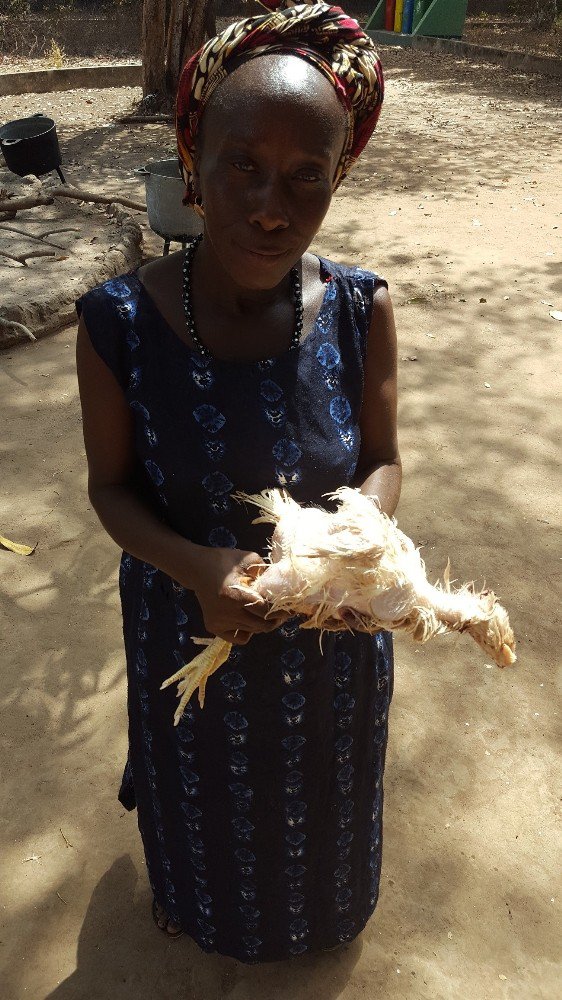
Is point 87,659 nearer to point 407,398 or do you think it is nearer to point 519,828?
point 519,828

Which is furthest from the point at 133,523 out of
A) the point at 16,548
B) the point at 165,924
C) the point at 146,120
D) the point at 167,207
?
the point at 146,120

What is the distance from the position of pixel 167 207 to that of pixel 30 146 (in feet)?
7.62

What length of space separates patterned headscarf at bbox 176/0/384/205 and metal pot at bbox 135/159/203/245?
14.5 ft

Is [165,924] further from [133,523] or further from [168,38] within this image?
[168,38]

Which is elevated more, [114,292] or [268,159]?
[268,159]

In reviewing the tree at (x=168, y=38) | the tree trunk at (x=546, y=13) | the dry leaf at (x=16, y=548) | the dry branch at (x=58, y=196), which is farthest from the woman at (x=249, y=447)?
the tree trunk at (x=546, y=13)

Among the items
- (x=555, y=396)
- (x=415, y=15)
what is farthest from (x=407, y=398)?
(x=415, y=15)

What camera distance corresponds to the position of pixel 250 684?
4.76ft

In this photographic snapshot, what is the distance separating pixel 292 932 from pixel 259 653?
0.77 m

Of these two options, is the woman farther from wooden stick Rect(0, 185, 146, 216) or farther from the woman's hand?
wooden stick Rect(0, 185, 146, 216)

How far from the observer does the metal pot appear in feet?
18.0

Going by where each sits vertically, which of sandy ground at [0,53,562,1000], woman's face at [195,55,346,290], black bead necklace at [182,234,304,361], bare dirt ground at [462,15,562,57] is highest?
woman's face at [195,55,346,290]

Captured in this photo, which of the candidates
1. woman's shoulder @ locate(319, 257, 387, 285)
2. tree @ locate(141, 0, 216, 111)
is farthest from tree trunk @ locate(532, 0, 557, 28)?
woman's shoulder @ locate(319, 257, 387, 285)

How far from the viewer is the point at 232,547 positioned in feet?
4.42
